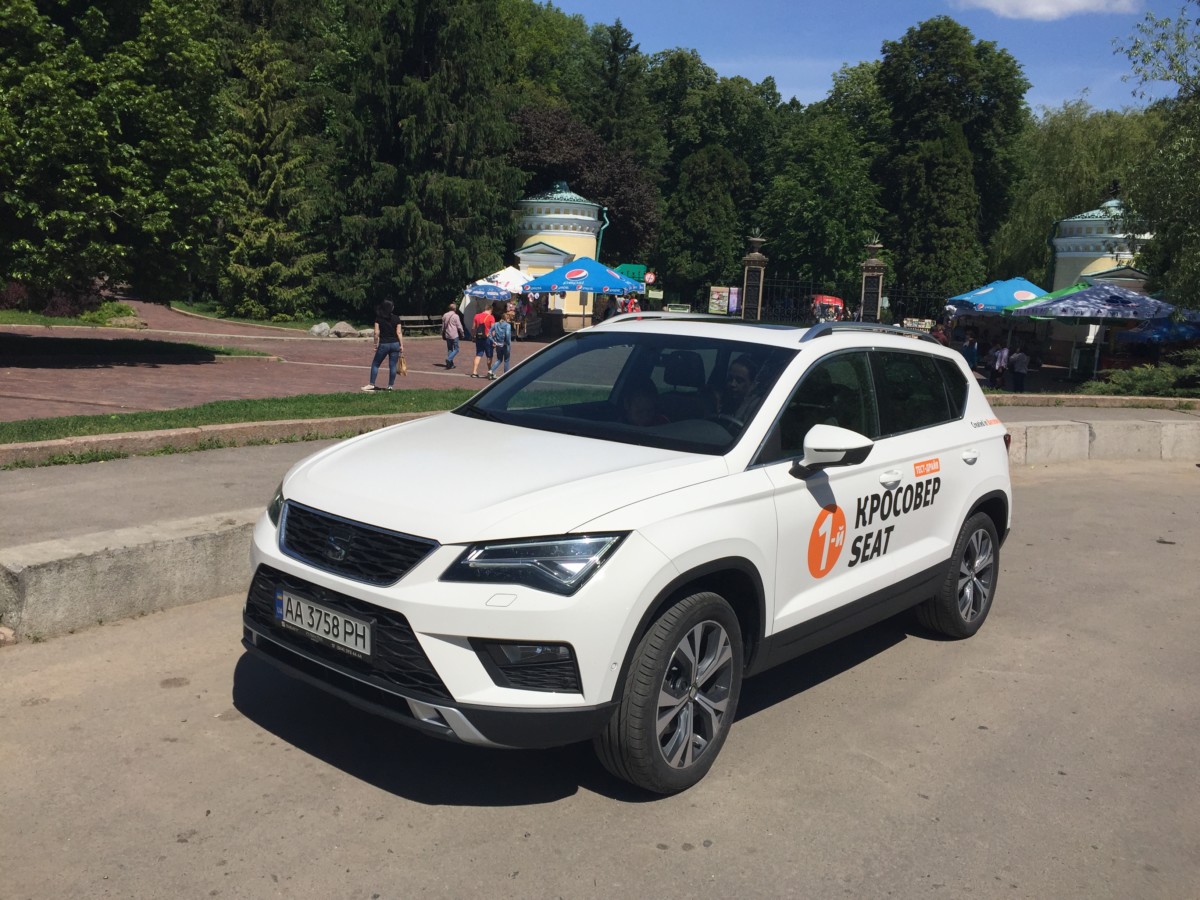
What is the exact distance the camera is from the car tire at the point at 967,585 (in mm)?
6105

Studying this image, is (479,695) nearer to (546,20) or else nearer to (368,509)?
(368,509)

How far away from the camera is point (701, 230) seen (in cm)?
6606

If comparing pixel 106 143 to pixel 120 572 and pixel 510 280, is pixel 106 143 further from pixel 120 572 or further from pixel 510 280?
pixel 510 280

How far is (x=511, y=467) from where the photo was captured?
4281 millimetres

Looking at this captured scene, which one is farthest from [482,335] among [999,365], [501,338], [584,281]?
[584,281]

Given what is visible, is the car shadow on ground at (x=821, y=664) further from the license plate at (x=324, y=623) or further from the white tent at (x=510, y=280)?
the white tent at (x=510, y=280)

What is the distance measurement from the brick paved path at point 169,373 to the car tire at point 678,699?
10.6m

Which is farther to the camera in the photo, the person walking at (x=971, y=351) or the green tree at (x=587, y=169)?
the green tree at (x=587, y=169)

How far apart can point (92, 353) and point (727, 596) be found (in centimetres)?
1886

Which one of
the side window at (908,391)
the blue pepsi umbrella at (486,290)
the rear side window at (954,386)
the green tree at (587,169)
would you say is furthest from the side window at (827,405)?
the green tree at (587,169)

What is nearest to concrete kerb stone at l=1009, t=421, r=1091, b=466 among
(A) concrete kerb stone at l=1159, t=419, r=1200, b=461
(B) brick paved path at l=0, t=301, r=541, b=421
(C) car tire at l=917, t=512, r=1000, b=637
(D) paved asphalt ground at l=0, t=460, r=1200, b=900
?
(A) concrete kerb stone at l=1159, t=419, r=1200, b=461

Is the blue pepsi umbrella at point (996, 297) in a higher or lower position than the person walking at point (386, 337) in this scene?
higher

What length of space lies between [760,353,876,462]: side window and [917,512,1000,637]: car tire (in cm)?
122

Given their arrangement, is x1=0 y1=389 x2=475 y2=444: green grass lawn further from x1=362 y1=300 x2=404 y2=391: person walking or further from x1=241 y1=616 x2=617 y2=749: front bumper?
x1=241 y1=616 x2=617 y2=749: front bumper
